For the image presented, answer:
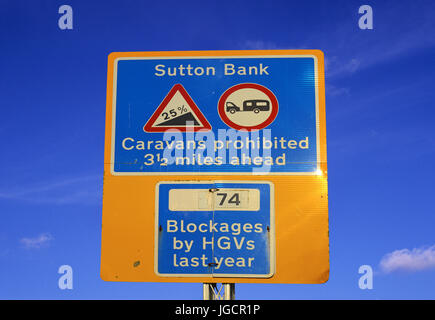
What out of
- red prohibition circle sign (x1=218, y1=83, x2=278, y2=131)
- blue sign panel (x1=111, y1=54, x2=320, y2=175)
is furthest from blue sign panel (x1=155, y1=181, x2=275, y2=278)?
red prohibition circle sign (x1=218, y1=83, x2=278, y2=131)

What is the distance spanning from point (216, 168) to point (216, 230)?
44 centimetres

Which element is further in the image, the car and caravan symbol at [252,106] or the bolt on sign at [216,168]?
the car and caravan symbol at [252,106]

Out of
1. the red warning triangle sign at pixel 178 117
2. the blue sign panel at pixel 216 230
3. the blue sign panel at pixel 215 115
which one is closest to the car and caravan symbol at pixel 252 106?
the blue sign panel at pixel 215 115

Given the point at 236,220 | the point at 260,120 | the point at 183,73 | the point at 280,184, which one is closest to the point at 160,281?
the point at 236,220

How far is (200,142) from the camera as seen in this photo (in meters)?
3.10

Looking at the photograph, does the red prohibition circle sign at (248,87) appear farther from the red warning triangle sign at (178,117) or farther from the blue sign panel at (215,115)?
the red warning triangle sign at (178,117)

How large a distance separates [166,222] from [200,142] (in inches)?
24.3

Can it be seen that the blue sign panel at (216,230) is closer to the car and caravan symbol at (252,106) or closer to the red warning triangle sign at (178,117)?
the red warning triangle sign at (178,117)

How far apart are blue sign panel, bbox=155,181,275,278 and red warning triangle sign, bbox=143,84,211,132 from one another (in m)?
0.44

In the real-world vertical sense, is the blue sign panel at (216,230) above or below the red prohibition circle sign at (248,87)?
below

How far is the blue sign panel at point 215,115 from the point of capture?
121 inches

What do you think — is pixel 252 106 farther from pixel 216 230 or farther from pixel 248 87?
pixel 216 230

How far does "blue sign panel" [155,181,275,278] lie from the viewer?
9.55ft
